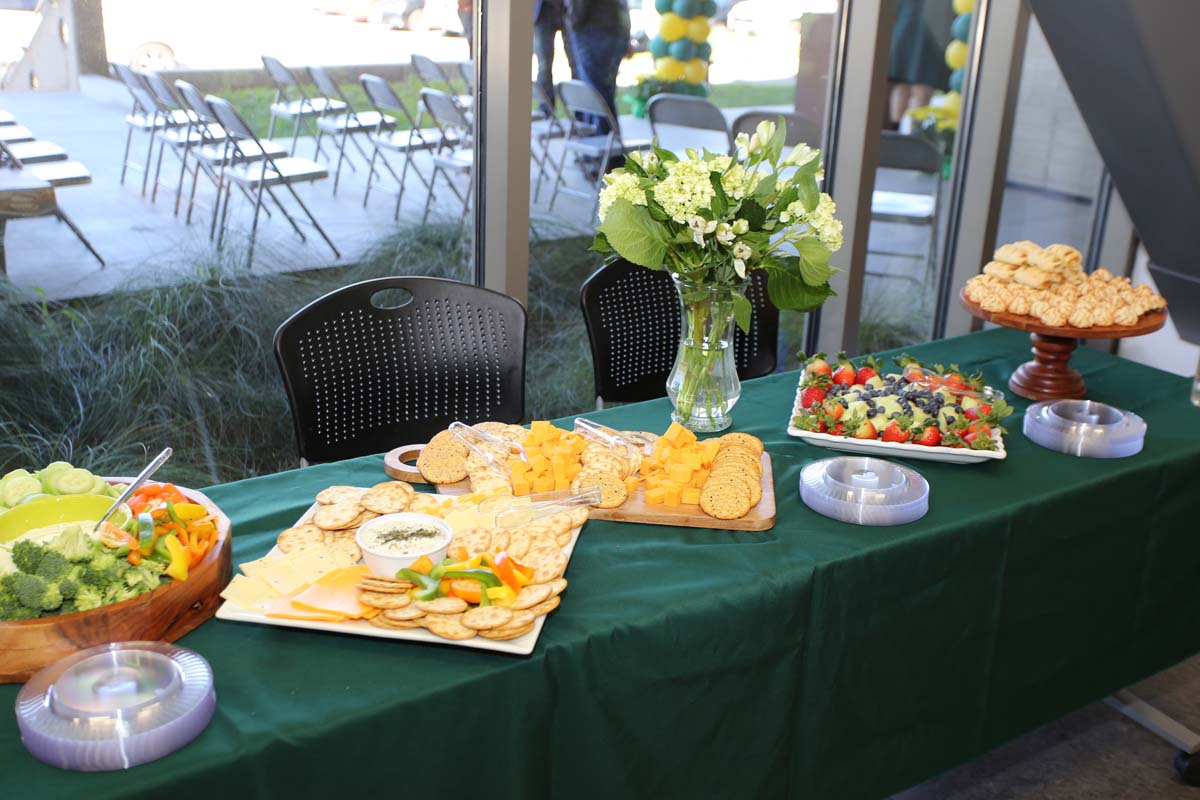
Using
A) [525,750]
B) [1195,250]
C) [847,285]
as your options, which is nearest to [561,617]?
[525,750]

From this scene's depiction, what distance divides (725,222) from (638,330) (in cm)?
84

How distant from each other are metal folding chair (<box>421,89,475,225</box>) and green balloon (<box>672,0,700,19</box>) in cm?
73

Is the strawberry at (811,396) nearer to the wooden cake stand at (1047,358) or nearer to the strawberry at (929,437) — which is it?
the strawberry at (929,437)

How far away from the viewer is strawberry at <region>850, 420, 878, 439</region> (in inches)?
80.6

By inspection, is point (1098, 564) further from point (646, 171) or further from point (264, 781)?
point (264, 781)

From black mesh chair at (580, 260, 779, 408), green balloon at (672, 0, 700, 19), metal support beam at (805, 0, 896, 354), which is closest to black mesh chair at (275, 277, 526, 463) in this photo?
black mesh chair at (580, 260, 779, 408)

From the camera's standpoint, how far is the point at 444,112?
2.95 meters

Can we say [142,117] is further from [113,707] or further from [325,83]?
[113,707]

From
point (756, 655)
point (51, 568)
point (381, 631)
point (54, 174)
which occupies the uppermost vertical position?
point (54, 174)

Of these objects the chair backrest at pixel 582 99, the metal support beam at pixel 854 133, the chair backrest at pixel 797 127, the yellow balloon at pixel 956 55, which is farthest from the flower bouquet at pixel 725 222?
the yellow balloon at pixel 956 55

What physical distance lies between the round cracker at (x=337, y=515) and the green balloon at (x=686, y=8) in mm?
2109

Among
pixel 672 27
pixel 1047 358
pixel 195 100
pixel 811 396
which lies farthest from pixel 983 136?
pixel 195 100

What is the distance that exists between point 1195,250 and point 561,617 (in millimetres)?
3637

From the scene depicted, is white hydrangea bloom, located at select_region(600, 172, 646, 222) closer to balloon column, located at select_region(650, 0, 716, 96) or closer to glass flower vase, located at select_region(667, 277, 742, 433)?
glass flower vase, located at select_region(667, 277, 742, 433)
